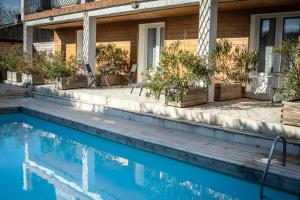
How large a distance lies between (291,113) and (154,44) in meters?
8.41

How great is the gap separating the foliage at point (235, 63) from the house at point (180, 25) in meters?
0.39

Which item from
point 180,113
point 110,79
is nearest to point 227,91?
point 180,113

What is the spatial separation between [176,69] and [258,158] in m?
3.47

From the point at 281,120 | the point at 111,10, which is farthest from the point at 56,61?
the point at 281,120

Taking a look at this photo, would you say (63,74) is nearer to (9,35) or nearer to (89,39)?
(89,39)

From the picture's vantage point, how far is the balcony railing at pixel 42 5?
51.8 feet

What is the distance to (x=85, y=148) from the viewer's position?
324 inches

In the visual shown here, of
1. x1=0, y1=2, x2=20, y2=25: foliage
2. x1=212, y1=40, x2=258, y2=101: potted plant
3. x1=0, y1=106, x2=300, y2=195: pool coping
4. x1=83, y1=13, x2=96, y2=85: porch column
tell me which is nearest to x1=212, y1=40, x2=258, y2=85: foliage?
x1=212, y1=40, x2=258, y2=101: potted plant

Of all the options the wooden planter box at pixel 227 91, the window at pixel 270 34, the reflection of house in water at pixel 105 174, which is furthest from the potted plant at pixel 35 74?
the window at pixel 270 34

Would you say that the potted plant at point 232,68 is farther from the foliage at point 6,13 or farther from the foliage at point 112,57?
the foliage at point 6,13

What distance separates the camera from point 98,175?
657cm

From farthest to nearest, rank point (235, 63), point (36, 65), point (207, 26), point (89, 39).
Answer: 1. point (36, 65)
2. point (89, 39)
3. point (235, 63)
4. point (207, 26)

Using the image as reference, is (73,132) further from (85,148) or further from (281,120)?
(281,120)

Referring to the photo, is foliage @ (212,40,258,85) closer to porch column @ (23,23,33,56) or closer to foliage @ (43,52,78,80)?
foliage @ (43,52,78,80)
